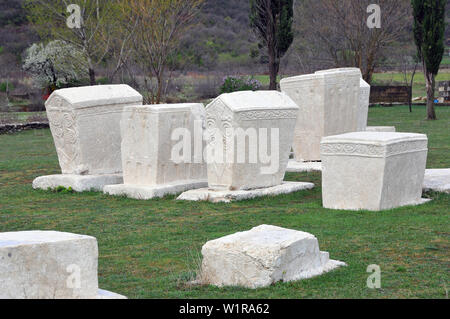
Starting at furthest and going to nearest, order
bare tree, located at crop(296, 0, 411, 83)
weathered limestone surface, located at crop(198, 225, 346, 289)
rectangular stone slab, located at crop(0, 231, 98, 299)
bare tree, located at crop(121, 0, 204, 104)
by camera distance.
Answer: bare tree, located at crop(296, 0, 411, 83) → bare tree, located at crop(121, 0, 204, 104) → weathered limestone surface, located at crop(198, 225, 346, 289) → rectangular stone slab, located at crop(0, 231, 98, 299)

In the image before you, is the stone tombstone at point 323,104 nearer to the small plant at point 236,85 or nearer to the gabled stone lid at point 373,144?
the gabled stone lid at point 373,144

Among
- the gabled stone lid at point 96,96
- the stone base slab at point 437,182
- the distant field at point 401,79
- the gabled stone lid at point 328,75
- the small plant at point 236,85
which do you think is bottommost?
the distant field at point 401,79

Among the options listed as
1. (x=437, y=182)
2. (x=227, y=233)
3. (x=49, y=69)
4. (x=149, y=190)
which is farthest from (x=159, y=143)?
(x=49, y=69)

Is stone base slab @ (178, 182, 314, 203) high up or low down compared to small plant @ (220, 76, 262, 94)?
down

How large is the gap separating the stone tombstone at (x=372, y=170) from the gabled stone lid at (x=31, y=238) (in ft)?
15.8

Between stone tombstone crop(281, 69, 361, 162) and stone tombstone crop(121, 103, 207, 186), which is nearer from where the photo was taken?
stone tombstone crop(121, 103, 207, 186)

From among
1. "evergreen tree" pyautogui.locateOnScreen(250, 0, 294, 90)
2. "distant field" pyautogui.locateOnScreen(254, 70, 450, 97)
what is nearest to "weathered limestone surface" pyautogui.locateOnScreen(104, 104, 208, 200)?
"evergreen tree" pyautogui.locateOnScreen(250, 0, 294, 90)

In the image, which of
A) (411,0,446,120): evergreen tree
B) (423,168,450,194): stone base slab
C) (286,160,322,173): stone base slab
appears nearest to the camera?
(423,168,450,194): stone base slab

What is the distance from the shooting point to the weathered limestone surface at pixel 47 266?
429cm

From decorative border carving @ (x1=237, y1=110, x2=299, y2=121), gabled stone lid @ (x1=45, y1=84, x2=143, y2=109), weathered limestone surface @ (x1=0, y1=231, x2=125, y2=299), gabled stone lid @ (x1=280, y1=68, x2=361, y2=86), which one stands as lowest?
weathered limestone surface @ (x1=0, y1=231, x2=125, y2=299)

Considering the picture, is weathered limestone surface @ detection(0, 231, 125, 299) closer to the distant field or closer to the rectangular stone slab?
the rectangular stone slab

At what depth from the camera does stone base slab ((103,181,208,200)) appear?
1032cm

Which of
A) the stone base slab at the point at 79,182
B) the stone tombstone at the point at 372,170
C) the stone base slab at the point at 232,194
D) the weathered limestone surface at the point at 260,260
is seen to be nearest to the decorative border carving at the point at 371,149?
the stone tombstone at the point at 372,170

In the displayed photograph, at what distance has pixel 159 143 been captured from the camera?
10.4 meters
